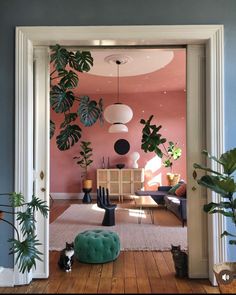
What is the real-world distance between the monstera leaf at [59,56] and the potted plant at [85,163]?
5.61 m

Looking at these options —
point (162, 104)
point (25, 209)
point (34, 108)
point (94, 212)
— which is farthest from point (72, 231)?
point (162, 104)

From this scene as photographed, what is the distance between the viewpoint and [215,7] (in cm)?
266

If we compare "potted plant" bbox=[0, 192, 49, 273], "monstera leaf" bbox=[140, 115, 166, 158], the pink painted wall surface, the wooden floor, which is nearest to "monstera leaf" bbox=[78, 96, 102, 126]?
"monstera leaf" bbox=[140, 115, 166, 158]

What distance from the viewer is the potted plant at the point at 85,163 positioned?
315 inches

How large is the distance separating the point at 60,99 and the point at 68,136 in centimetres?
41

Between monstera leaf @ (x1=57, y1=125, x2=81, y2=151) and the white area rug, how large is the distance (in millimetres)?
1643

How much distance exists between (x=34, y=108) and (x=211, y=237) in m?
2.15

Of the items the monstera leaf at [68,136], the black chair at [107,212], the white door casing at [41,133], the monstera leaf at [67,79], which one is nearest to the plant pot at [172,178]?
the black chair at [107,212]

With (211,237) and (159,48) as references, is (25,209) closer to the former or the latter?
(211,237)

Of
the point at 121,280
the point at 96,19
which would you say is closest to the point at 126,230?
the point at 121,280

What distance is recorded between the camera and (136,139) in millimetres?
8562

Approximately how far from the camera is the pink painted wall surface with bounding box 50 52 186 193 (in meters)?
8.44

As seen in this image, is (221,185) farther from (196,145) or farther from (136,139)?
(136,139)

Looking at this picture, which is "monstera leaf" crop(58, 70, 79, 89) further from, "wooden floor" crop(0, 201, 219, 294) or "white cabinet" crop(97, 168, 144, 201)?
"white cabinet" crop(97, 168, 144, 201)
